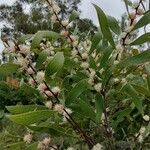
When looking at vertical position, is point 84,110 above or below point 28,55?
below

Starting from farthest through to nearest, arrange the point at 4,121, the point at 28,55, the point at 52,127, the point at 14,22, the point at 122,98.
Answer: the point at 14,22, the point at 4,121, the point at 122,98, the point at 52,127, the point at 28,55

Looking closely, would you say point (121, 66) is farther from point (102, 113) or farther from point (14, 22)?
point (14, 22)

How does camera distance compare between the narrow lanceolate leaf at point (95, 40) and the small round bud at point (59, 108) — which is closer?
the small round bud at point (59, 108)

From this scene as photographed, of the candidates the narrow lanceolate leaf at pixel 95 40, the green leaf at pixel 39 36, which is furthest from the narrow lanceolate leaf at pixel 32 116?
the narrow lanceolate leaf at pixel 95 40

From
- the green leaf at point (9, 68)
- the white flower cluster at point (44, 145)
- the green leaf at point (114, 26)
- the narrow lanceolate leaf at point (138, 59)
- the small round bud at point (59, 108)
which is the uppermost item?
the green leaf at point (114, 26)

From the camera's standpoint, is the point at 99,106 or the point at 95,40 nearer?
the point at 99,106

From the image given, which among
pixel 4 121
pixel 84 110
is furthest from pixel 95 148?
pixel 4 121

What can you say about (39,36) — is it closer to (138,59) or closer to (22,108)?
(22,108)

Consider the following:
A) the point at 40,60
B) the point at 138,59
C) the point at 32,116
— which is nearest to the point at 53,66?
the point at 40,60

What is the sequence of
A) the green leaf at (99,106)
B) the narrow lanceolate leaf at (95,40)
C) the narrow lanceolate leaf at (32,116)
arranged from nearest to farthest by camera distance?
the narrow lanceolate leaf at (32,116)
the green leaf at (99,106)
the narrow lanceolate leaf at (95,40)

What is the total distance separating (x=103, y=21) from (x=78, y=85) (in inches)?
10.2

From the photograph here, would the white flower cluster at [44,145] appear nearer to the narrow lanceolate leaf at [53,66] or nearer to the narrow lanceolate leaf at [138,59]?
the narrow lanceolate leaf at [53,66]

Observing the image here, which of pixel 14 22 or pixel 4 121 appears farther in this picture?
pixel 14 22

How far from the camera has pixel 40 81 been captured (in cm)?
212
